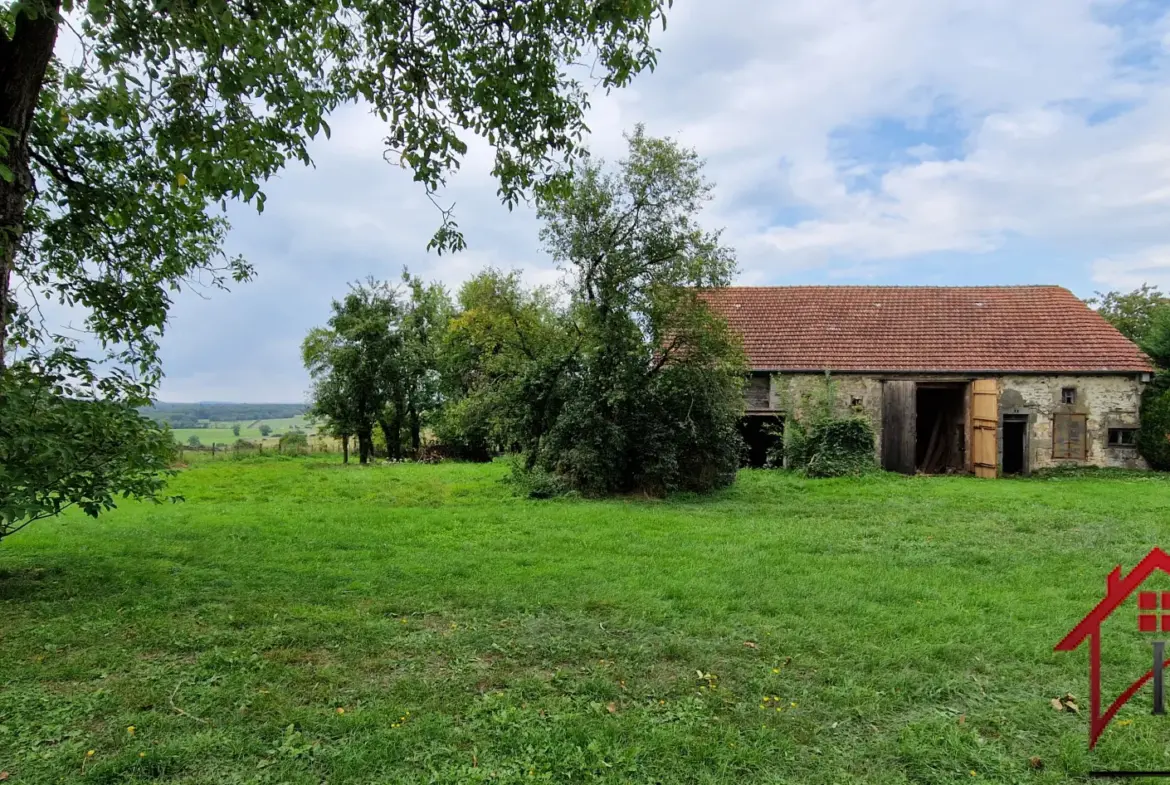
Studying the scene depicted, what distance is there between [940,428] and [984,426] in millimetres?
2289

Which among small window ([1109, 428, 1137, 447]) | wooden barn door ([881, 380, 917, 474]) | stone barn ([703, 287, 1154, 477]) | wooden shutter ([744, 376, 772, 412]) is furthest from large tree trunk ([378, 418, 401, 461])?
small window ([1109, 428, 1137, 447])

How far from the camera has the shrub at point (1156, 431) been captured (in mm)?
17250

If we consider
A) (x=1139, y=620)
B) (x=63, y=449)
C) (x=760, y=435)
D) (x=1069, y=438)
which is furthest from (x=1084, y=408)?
(x=63, y=449)

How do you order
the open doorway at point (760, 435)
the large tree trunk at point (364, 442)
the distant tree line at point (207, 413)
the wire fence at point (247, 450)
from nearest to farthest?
the distant tree line at point (207, 413)
the open doorway at point (760, 435)
the wire fence at point (247, 450)
the large tree trunk at point (364, 442)

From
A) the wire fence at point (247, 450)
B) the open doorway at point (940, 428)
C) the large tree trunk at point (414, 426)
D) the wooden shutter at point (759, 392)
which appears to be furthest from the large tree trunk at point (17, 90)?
the large tree trunk at point (414, 426)

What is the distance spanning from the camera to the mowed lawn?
315 centimetres

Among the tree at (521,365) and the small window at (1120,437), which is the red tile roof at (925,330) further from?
the tree at (521,365)

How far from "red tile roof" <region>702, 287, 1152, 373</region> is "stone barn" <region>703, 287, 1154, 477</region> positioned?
Answer: 0.15 feet

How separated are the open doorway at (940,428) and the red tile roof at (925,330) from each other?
1.29 metres

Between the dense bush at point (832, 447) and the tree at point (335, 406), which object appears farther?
the tree at point (335, 406)

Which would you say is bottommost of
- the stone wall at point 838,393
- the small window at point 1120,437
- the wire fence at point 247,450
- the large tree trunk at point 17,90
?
the wire fence at point 247,450

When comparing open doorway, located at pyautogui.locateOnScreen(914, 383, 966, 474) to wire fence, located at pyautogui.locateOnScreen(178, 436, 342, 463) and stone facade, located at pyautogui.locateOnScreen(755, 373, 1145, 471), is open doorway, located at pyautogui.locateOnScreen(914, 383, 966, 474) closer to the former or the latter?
stone facade, located at pyautogui.locateOnScreen(755, 373, 1145, 471)

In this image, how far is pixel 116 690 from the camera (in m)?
3.76

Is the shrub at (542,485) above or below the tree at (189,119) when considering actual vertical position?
below
